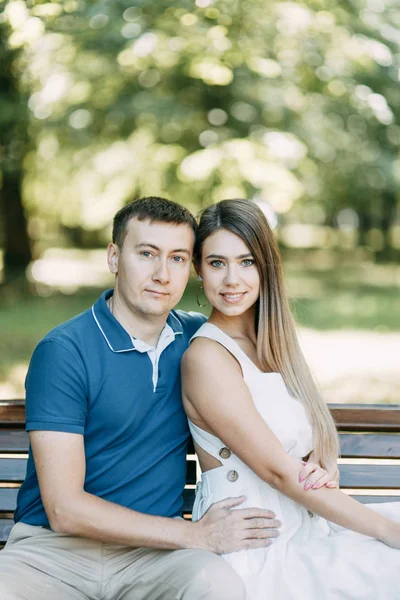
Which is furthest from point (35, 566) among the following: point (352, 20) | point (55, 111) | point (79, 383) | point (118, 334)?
point (55, 111)

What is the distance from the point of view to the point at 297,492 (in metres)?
2.82

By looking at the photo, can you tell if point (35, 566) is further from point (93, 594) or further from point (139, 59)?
point (139, 59)

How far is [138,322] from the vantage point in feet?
10.0

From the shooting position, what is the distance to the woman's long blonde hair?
307cm

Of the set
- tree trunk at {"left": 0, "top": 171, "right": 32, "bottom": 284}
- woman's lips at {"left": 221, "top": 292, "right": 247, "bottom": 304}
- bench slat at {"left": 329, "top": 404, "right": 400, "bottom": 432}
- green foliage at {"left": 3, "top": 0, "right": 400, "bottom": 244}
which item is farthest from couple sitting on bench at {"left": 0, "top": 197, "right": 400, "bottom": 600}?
tree trunk at {"left": 0, "top": 171, "right": 32, "bottom": 284}

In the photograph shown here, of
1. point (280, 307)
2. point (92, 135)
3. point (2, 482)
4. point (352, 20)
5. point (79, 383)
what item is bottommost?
point (2, 482)

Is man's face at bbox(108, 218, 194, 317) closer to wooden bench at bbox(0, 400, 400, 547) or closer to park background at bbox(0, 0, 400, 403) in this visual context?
wooden bench at bbox(0, 400, 400, 547)

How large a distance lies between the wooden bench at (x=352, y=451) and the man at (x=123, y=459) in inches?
12.7

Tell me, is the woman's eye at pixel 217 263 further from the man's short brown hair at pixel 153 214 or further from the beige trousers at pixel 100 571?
Result: the beige trousers at pixel 100 571

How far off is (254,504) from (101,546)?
59cm

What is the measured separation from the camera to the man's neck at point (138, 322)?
120 inches

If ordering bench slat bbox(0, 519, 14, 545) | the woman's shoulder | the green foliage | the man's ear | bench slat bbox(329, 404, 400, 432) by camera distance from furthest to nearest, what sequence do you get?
the green foliage, bench slat bbox(329, 404, 400, 432), bench slat bbox(0, 519, 14, 545), the man's ear, the woman's shoulder

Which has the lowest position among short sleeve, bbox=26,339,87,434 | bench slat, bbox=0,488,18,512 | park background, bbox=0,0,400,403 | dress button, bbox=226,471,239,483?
bench slat, bbox=0,488,18,512

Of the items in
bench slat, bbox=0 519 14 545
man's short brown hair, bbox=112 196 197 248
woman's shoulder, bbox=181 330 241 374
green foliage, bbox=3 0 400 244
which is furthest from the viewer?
green foliage, bbox=3 0 400 244
